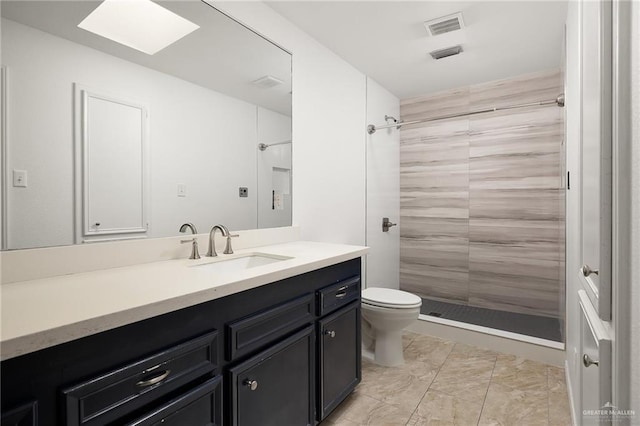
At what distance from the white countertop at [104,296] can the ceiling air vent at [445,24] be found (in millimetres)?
1810

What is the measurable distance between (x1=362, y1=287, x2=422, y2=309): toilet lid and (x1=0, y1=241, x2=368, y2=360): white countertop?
3.15 feet

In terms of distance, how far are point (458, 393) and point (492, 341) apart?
0.77m

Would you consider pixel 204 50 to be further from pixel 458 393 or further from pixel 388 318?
pixel 458 393

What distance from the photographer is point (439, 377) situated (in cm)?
220

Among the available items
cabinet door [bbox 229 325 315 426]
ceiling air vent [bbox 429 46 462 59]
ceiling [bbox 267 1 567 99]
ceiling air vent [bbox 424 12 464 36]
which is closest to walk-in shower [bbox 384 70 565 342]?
ceiling [bbox 267 1 567 99]

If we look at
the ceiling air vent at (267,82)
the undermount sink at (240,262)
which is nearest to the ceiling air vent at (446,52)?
the ceiling air vent at (267,82)

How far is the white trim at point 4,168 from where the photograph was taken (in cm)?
110

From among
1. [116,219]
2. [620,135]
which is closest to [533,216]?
[620,135]

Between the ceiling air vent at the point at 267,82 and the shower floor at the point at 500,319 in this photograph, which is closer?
the ceiling air vent at the point at 267,82

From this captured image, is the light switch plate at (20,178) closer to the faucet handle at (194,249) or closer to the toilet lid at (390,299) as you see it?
the faucet handle at (194,249)

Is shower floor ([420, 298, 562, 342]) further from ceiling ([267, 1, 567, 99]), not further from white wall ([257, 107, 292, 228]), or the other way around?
ceiling ([267, 1, 567, 99])

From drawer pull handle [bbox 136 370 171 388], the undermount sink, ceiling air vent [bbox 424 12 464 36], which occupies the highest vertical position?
ceiling air vent [bbox 424 12 464 36]

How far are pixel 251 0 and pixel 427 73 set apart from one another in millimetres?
1781

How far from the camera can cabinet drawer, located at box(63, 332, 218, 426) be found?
773mm
